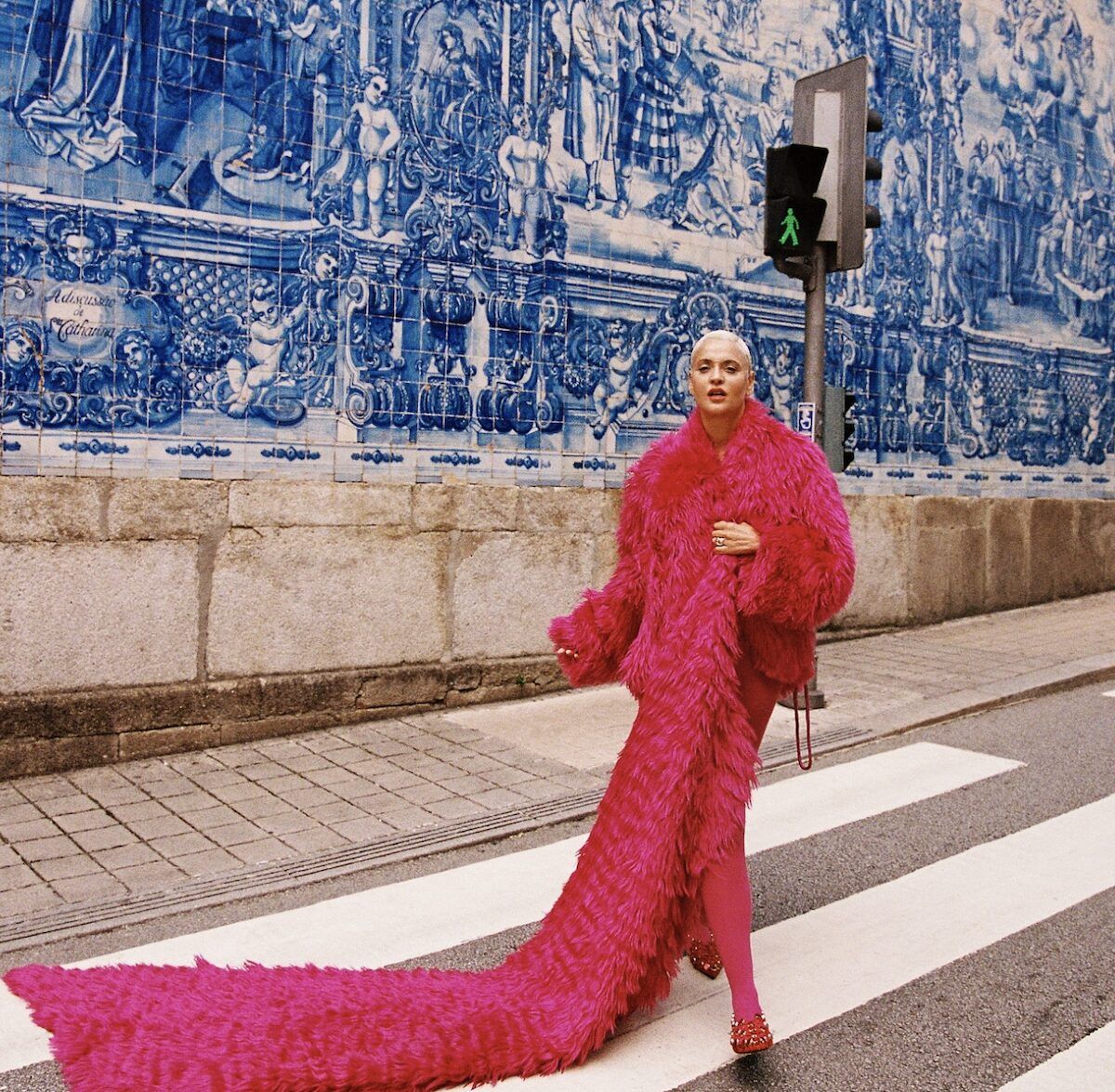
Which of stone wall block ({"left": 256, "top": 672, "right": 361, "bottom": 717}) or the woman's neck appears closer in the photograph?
the woman's neck

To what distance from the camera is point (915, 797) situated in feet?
19.1

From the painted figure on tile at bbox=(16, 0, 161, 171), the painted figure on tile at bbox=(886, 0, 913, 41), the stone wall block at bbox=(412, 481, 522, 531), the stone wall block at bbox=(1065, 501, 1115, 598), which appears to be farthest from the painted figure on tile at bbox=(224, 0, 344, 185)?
the stone wall block at bbox=(1065, 501, 1115, 598)

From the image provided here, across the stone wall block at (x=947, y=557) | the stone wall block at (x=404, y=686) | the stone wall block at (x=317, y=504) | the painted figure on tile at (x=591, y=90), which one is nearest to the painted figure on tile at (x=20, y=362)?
the stone wall block at (x=317, y=504)

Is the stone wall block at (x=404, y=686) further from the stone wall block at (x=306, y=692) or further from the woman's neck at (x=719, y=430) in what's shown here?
the woman's neck at (x=719, y=430)

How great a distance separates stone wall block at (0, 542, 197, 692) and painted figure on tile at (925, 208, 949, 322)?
22.2 ft

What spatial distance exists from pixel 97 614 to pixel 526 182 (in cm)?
368

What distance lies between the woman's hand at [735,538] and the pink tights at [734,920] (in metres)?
0.77

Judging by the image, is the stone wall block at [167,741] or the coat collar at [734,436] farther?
the stone wall block at [167,741]

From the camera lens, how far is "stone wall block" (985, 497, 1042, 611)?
10758 millimetres

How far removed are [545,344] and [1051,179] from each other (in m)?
6.27

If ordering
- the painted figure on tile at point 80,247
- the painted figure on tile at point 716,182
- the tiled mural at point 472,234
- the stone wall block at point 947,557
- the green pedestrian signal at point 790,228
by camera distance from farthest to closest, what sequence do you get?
the stone wall block at point 947,557, the painted figure on tile at point 716,182, the green pedestrian signal at point 790,228, the tiled mural at point 472,234, the painted figure on tile at point 80,247

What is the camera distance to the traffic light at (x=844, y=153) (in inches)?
288

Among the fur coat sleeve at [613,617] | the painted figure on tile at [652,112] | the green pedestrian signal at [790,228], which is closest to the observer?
the fur coat sleeve at [613,617]

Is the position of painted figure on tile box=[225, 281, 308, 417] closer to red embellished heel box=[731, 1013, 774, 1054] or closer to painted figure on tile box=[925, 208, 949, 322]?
red embellished heel box=[731, 1013, 774, 1054]
